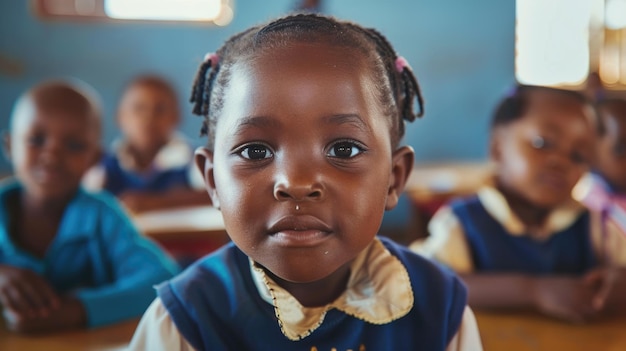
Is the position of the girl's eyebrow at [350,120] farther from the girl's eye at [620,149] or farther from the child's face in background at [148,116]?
the child's face in background at [148,116]

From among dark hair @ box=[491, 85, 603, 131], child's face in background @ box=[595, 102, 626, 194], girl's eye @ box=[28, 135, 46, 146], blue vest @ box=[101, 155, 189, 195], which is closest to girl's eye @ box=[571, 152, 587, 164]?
dark hair @ box=[491, 85, 603, 131]

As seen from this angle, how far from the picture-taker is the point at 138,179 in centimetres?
A: 300

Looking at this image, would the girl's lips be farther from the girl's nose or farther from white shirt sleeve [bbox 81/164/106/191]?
white shirt sleeve [bbox 81/164/106/191]

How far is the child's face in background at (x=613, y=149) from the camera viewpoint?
182 cm

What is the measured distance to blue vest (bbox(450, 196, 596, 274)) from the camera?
145cm

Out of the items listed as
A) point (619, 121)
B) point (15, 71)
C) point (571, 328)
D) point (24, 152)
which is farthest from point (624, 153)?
point (15, 71)

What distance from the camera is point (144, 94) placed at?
11.2ft

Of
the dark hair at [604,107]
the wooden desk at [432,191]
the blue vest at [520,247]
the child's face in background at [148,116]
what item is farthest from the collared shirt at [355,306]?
the child's face in background at [148,116]

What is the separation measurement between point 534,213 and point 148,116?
2.34 meters

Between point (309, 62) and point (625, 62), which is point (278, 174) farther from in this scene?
point (625, 62)

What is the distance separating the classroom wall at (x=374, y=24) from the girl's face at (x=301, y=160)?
335cm

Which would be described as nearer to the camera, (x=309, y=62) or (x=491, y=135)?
(x=309, y=62)

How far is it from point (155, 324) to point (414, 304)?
35cm

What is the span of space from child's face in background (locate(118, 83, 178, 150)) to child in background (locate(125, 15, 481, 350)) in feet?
8.23
